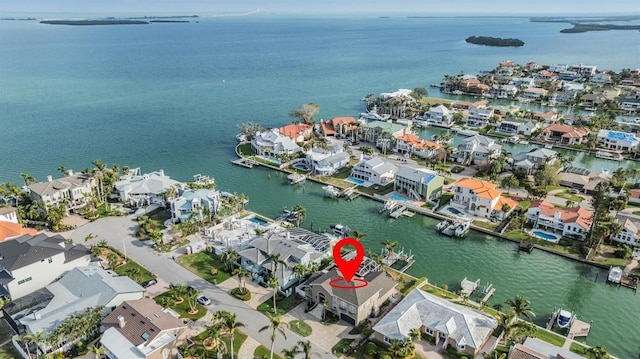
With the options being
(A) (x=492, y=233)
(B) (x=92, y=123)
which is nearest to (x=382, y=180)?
(A) (x=492, y=233)

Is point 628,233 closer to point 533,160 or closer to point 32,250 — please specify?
point 533,160

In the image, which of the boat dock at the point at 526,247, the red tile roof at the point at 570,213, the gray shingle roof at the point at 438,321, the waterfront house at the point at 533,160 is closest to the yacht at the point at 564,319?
the gray shingle roof at the point at 438,321

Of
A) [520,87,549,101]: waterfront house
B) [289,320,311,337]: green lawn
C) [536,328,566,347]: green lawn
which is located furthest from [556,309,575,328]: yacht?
[520,87,549,101]: waterfront house

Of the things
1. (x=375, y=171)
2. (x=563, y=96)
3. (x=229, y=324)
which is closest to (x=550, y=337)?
(x=229, y=324)

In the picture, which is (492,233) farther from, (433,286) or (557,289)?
(433,286)

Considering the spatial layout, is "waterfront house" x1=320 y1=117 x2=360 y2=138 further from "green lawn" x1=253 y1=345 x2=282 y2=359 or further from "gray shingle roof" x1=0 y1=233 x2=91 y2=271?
"green lawn" x1=253 y1=345 x2=282 y2=359

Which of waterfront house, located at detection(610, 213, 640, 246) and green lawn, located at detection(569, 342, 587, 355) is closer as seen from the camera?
green lawn, located at detection(569, 342, 587, 355)
